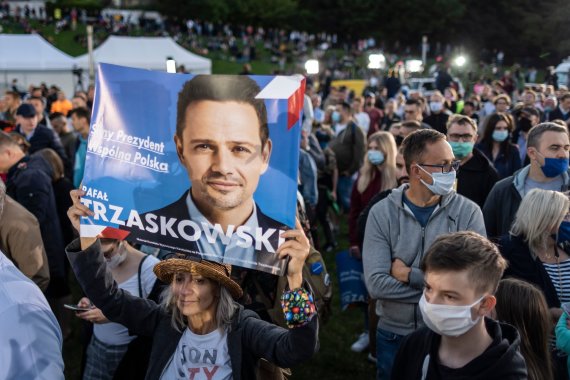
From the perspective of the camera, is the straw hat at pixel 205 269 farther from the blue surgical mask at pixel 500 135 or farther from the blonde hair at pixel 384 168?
the blue surgical mask at pixel 500 135

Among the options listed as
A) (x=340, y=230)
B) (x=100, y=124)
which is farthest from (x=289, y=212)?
(x=340, y=230)

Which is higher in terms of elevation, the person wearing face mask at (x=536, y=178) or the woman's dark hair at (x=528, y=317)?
the person wearing face mask at (x=536, y=178)

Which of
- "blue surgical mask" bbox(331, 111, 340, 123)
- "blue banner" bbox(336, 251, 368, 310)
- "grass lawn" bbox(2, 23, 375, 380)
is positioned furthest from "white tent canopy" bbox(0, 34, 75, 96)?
"blue banner" bbox(336, 251, 368, 310)

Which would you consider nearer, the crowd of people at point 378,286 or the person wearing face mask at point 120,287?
the crowd of people at point 378,286

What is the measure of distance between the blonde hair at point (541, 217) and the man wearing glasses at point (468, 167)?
1693 mm

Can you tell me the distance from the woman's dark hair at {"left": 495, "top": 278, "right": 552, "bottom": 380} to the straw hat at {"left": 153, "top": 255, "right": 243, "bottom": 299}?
1183 millimetres

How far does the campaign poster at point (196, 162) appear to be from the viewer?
2924mm

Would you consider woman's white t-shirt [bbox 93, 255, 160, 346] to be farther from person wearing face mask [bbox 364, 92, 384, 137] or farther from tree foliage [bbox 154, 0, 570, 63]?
tree foliage [bbox 154, 0, 570, 63]

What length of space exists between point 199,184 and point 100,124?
1.79 ft

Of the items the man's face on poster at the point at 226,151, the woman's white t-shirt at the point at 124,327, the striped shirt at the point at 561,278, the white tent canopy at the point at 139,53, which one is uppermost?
the white tent canopy at the point at 139,53

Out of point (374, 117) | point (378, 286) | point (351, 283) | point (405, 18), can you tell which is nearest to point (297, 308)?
point (378, 286)

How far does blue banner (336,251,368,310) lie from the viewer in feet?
17.9

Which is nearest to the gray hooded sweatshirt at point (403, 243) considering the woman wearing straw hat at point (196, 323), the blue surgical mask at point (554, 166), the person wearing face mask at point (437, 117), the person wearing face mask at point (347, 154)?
the woman wearing straw hat at point (196, 323)

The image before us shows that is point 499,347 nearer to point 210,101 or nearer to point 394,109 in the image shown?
point 210,101
